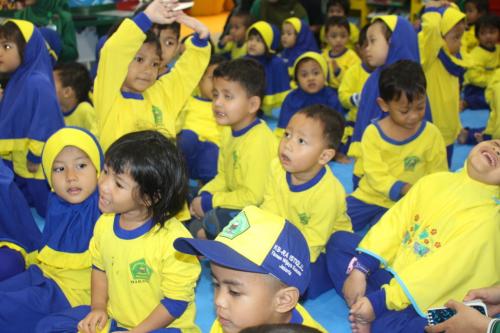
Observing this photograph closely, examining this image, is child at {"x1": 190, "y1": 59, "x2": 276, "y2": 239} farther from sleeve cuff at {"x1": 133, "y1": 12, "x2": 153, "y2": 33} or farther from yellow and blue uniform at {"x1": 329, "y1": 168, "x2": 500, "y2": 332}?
yellow and blue uniform at {"x1": 329, "y1": 168, "x2": 500, "y2": 332}

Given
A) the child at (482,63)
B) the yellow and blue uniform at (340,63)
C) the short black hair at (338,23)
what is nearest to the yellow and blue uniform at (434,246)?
the yellow and blue uniform at (340,63)

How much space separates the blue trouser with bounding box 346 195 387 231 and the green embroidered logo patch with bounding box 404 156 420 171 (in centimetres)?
22

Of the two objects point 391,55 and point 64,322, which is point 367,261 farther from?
point 391,55

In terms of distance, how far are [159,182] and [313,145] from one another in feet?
2.33

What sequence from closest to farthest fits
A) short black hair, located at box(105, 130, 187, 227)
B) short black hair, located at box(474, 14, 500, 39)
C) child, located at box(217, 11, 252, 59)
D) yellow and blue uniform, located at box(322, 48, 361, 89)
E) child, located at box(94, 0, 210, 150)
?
short black hair, located at box(105, 130, 187, 227) < child, located at box(94, 0, 210, 150) < yellow and blue uniform, located at box(322, 48, 361, 89) < short black hair, located at box(474, 14, 500, 39) < child, located at box(217, 11, 252, 59)

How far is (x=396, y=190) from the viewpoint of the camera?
2.61 m

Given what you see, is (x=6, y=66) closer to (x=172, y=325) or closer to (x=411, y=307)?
(x=172, y=325)

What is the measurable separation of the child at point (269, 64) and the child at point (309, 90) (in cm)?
60

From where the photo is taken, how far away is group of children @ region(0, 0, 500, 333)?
1.69m

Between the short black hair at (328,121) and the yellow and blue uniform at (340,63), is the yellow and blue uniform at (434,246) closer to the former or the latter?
the short black hair at (328,121)

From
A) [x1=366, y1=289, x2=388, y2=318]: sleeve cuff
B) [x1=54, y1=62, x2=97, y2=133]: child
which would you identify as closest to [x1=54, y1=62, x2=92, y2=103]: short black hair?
[x1=54, y1=62, x2=97, y2=133]: child

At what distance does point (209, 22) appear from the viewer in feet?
27.0

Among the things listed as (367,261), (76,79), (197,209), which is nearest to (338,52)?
(76,79)

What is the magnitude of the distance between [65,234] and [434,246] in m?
1.18
